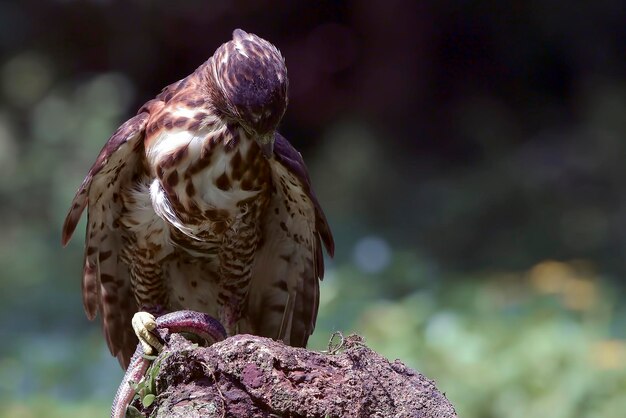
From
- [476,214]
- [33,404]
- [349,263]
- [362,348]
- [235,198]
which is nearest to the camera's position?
[362,348]

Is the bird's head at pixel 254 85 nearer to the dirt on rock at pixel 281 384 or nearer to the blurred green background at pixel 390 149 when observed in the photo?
the dirt on rock at pixel 281 384

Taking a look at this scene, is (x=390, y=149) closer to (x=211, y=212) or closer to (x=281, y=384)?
(x=211, y=212)

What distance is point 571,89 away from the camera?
23.5 ft

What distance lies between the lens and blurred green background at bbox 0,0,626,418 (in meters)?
5.55

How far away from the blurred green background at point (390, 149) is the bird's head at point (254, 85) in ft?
8.19

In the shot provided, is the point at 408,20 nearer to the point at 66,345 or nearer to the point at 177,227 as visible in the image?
the point at 66,345

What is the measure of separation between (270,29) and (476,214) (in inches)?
68.7

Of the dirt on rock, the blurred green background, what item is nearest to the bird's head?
the dirt on rock

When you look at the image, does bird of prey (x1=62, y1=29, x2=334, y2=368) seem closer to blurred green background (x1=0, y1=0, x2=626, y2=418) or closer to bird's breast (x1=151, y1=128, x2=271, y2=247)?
bird's breast (x1=151, y1=128, x2=271, y2=247)

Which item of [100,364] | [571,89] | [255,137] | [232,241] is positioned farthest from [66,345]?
[571,89]

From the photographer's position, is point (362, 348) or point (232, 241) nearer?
point (362, 348)

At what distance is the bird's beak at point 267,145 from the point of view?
2795 mm

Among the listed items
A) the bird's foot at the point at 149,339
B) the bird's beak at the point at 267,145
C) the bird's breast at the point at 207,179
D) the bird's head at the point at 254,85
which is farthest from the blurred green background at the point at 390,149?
the bird's foot at the point at 149,339

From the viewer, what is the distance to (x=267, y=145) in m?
2.81
